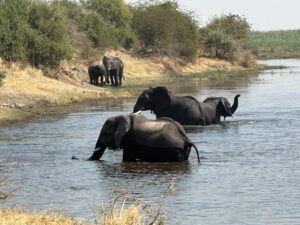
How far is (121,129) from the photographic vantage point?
18.7 metres

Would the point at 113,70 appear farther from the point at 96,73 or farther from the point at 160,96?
the point at 160,96

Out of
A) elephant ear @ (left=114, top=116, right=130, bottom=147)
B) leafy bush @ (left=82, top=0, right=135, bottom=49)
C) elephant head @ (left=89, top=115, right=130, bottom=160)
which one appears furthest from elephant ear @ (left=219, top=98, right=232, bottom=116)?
leafy bush @ (left=82, top=0, right=135, bottom=49)

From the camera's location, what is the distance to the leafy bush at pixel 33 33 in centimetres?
4159

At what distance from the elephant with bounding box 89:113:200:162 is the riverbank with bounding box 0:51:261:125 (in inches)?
393

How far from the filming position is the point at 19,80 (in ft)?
120

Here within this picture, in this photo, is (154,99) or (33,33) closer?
(154,99)

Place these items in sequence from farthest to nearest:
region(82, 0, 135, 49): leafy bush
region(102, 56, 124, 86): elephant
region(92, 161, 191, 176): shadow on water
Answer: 1. region(82, 0, 135, 49): leafy bush
2. region(102, 56, 124, 86): elephant
3. region(92, 161, 191, 176): shadow on water

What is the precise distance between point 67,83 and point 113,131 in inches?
912

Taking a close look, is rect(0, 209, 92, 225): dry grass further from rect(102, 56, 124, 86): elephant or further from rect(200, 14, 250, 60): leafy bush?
rect(200, 14, 250, 60): leafy bush

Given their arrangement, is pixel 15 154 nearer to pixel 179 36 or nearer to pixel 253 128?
pixel 253 128

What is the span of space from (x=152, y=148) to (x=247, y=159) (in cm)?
215

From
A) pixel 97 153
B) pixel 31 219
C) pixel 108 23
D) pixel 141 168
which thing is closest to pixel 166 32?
pixel 108 23

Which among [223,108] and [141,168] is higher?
[223,108]

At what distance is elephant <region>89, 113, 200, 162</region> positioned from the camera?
18891 mm
